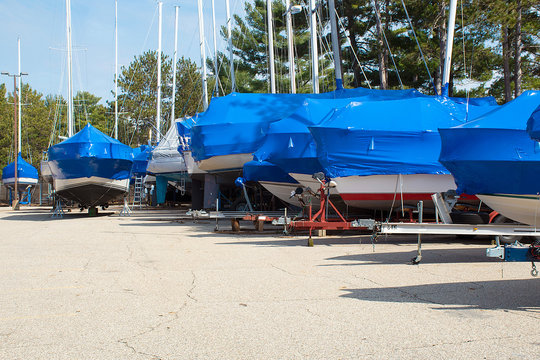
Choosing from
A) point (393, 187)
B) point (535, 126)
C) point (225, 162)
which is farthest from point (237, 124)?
point (535, 126)

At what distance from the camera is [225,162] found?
63.6 ft

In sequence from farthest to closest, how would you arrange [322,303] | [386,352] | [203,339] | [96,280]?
[96,280]
[322,303]
[203,339]
[386,352]

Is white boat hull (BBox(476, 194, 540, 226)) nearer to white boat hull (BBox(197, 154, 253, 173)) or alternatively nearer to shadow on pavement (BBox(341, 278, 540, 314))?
shadow on pavement (BBox(341, 278, 540, 314))

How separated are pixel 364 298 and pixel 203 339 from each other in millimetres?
2311

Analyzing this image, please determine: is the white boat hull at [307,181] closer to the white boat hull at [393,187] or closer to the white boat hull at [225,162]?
the white boat hull at [393,187]

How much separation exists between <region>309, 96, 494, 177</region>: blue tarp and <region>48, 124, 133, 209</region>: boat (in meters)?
12.8

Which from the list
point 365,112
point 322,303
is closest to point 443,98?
point 365,112

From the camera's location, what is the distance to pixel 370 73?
30406 millimetres

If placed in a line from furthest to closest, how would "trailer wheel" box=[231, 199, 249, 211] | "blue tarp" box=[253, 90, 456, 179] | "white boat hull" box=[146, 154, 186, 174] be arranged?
1. "white boat hull" box=[146, 154, 186, 174]
2. "trailer wheel" box=[231, 199, 249, 211]
3. "blue tarp" box=[253, 90, 456, 179]

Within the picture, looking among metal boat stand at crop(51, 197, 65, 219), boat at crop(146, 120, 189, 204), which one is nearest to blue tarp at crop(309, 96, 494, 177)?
boat at crop(146, 120, 189, 204)

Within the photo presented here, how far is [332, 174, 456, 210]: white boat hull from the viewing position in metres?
12.6

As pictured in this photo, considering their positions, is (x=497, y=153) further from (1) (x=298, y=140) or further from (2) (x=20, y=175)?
(2) (x=20, y=175)

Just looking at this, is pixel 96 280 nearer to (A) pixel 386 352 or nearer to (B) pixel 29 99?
(A) pixel 386 352

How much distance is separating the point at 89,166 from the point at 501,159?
17911 mm
